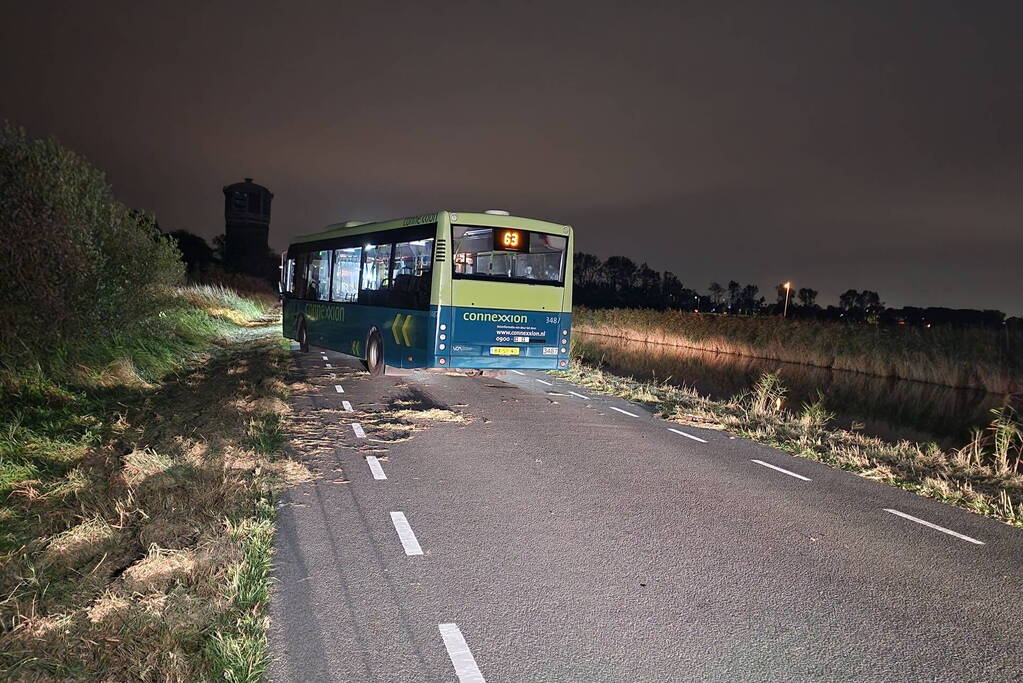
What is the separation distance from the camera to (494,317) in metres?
13.4

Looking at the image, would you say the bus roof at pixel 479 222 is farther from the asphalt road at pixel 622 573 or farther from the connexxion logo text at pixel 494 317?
the asphalt road at pixel 622 573

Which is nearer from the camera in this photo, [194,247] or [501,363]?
[501,363]

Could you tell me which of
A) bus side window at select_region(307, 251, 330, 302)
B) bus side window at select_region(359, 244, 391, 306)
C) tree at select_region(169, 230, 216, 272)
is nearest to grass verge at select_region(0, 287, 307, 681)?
A: bus side window at select_region(359, 244, 391, 306)

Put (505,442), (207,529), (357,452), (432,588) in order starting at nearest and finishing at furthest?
(432,588) < (207,529) < (357,452) < (505,442)

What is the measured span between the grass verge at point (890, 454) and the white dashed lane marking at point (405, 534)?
5904mm

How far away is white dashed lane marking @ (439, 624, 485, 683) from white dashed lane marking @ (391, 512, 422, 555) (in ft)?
3.99

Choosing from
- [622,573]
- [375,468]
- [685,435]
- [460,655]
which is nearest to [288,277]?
[685,435]

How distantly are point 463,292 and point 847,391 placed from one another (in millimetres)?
14851

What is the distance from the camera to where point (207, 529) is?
200 inches

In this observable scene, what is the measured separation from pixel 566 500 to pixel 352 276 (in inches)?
436

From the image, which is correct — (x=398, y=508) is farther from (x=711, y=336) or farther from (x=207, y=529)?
(x=711, y=336)

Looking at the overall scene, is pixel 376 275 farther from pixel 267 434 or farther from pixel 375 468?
pixel 375 468

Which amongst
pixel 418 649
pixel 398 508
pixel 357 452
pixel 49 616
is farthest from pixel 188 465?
pixel 418 649

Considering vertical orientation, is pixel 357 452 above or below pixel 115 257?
below
